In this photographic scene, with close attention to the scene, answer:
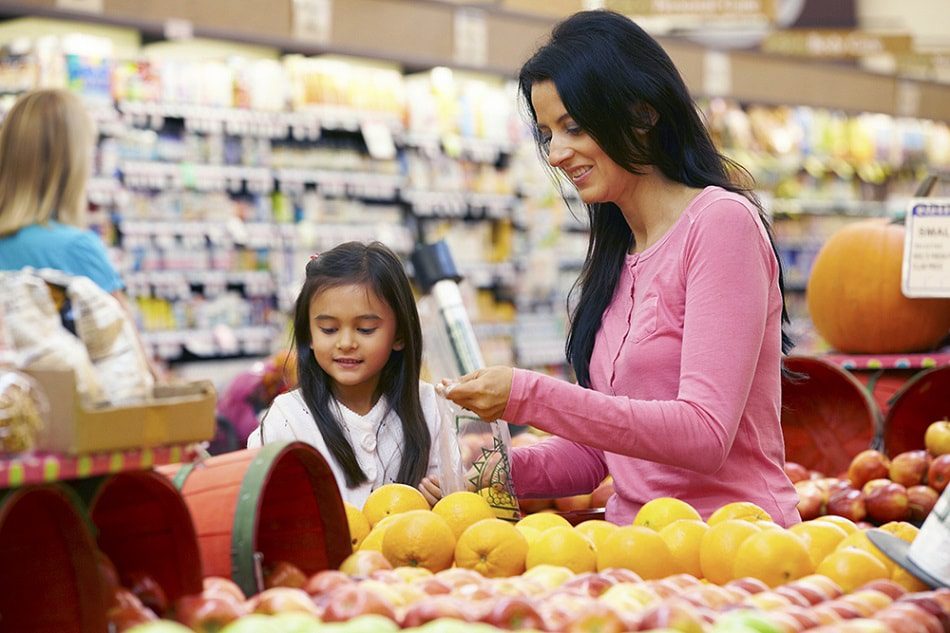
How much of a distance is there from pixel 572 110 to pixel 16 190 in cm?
248

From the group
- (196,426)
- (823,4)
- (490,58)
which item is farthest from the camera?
(823,4)

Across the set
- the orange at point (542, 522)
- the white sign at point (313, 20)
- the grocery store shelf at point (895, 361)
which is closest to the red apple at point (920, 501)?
the grocery store shelf at point (895, 361)

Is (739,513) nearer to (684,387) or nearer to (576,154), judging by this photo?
(684,387)

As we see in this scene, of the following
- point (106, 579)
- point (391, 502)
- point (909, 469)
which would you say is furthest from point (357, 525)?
point (909, 469)

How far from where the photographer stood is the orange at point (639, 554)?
1.81m

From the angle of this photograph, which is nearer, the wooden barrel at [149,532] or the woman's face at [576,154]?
the wooden barrel at [149,532]

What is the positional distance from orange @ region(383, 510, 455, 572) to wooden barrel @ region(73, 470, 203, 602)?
1.35 feet

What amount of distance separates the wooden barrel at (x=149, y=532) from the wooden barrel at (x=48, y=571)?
60mm

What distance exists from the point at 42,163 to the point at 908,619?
333cm

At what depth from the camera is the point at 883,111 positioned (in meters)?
12.3

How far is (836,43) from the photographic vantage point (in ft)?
32.6

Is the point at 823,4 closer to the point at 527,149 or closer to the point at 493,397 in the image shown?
the point at 527,149

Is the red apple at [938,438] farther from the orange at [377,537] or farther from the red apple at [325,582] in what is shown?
the red apple at [325,582]

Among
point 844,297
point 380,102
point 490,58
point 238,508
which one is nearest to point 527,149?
point 490,58
